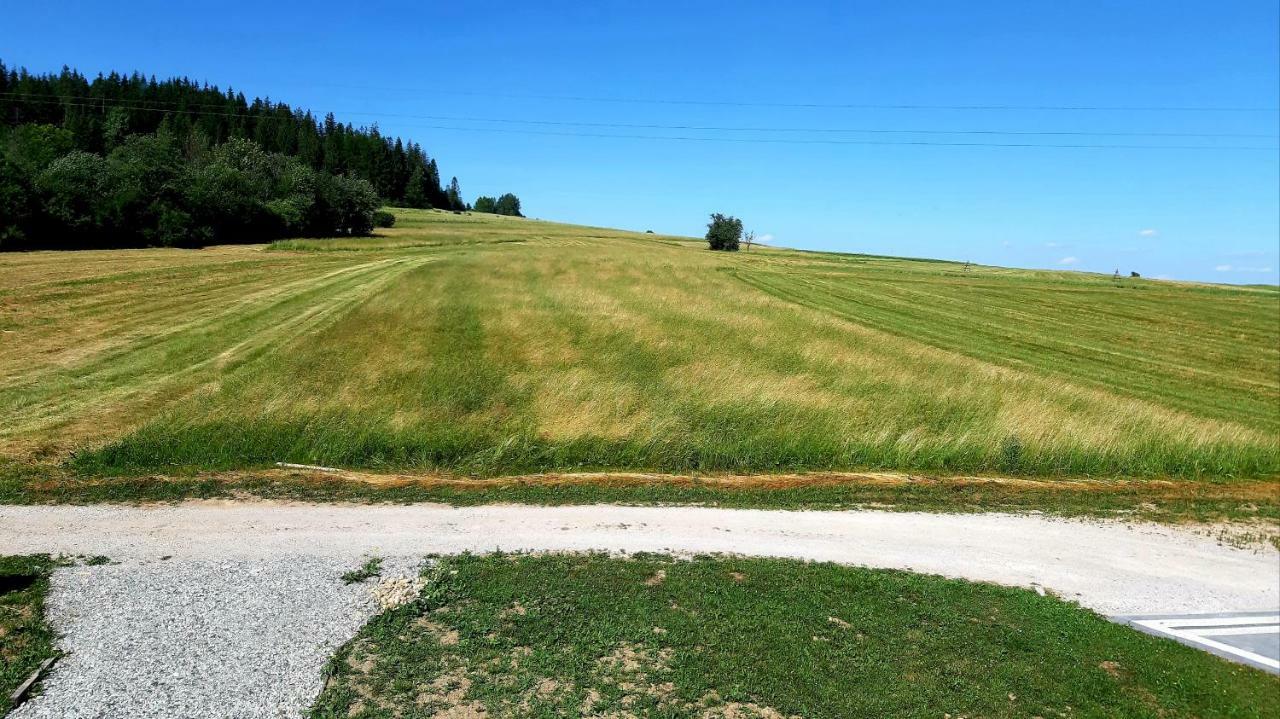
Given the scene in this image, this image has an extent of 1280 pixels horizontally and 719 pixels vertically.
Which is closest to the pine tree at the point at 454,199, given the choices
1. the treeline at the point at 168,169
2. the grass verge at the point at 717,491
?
the treeline at the point at 168,169

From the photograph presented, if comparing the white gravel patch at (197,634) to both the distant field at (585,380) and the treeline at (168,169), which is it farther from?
the treeline at (168,169)

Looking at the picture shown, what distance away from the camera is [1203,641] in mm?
10398

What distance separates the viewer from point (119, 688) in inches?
316

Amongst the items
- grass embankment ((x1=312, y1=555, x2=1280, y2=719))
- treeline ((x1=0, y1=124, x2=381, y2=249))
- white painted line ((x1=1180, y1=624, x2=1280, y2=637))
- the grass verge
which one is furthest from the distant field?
treeline ((x1=0, y1=124, x2=381, y2=249))

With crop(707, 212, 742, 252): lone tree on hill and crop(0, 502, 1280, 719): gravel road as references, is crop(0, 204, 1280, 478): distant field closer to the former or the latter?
crop(0, 502, 1280, 719): gravel road

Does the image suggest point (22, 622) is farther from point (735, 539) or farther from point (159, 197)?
point (159, 197)

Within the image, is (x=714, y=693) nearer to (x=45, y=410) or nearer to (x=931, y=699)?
(x=931, y=699)

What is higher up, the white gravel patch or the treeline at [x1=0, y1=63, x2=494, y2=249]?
the treeline at [x1=0, y1=63, x2=494, y2=249]

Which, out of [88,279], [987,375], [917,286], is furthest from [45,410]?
[917,286]

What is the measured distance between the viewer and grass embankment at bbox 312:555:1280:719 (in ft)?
27.4

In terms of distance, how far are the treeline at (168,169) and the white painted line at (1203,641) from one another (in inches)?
2857

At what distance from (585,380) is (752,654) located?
1442 centimetres

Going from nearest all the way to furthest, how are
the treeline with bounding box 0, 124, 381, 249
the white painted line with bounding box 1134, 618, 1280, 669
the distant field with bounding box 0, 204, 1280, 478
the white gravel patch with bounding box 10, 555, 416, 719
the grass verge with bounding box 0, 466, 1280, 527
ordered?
the white gravel patch with bounding box 10, 555, 416, 719
the white painted line with bounding box 1134, 618, 1280, 669
the grass verge with bounding box 0, 466, 1280, 527
the distant field with bounding box 0, 204, 1280, 478
the treeline with bounding box 0, 124, 381, 249

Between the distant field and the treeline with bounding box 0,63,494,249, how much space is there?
44.4 ft
